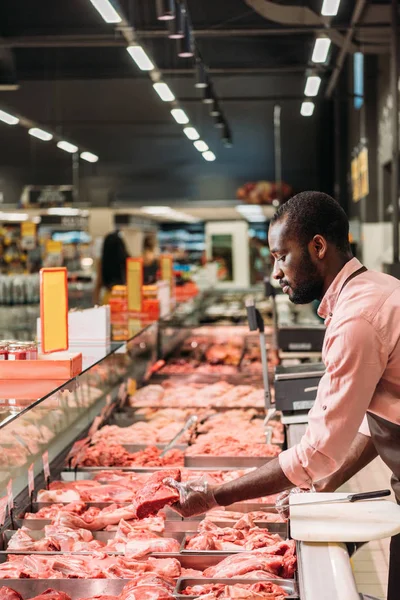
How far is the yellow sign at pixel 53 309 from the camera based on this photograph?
3514mm

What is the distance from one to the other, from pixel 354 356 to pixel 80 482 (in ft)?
7.59

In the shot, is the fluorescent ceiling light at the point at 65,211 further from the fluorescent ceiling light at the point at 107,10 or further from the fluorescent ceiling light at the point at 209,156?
the fluorescent ceiling light at the point at 107,10

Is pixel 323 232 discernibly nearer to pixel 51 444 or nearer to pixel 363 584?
pixel 51 444

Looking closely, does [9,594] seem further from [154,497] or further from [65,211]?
[65,211]

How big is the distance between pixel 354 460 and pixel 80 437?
244 cm

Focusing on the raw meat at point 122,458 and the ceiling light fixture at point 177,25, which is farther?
the ceiling light fixture at point 177,25

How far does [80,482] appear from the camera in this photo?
4.07 meters

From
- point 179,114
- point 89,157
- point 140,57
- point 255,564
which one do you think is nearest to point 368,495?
point 255,564

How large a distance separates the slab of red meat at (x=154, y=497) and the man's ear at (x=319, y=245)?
36.9 inches

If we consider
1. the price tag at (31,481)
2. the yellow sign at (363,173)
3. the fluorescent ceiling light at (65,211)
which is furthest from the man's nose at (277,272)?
the fluorescent ceiling light at (65,211)

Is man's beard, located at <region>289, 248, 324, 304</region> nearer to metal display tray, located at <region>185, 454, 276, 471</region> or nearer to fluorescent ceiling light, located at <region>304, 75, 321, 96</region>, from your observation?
metal display tray, located at <region>185, 454, 276, 471</region>

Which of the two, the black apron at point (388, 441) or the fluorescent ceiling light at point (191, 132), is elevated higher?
the fluorescent ceiling light at point (191, 132)

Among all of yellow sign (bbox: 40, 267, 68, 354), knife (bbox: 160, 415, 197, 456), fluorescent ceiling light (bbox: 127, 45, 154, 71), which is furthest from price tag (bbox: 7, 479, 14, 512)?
fluorescent ceiling light (bbox: 127, 45, 154, 71)

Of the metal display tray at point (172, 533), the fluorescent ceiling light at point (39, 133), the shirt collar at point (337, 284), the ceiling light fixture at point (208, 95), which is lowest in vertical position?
the metal display tray at point (172, 533)
